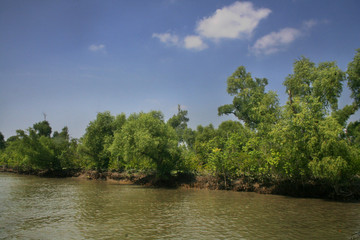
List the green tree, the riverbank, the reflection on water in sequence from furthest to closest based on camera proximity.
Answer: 1. the green tree
2. the riverbank
3. the reflection on water

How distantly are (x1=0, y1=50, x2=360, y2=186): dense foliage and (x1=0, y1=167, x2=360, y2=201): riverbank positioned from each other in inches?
27.4

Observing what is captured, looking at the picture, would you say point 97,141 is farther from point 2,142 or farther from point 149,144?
point 2,142

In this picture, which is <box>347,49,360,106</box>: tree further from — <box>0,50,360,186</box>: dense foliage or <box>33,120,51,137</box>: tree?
<box>33,120,51,137</box>: tree

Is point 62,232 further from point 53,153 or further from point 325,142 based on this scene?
point 53,153

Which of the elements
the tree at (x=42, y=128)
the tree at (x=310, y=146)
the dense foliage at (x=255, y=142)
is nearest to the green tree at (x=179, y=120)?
the dense foliage at (x=255, y=142)

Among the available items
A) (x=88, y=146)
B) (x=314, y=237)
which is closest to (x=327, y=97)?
(x=314, y=237)

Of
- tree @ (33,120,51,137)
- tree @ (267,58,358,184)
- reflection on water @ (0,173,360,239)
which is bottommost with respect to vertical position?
reflection on water @ (0,173,360,239)

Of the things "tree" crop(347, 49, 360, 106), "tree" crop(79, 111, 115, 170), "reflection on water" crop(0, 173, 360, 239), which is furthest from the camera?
"tree" crop(79, 111, 115, 170)

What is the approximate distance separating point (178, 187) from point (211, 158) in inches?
257

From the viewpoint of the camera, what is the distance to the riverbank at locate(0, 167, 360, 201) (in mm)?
21844

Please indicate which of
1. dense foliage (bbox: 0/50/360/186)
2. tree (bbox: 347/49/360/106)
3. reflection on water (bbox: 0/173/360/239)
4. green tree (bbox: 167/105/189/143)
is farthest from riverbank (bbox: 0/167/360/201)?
green tree (bbox: 167/105/189/143)

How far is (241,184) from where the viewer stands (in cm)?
2831

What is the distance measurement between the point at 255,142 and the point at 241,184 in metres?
5.23

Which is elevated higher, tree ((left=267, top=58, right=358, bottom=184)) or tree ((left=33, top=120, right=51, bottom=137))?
tree ((left=33, top=120, right=51, bottom=137))
